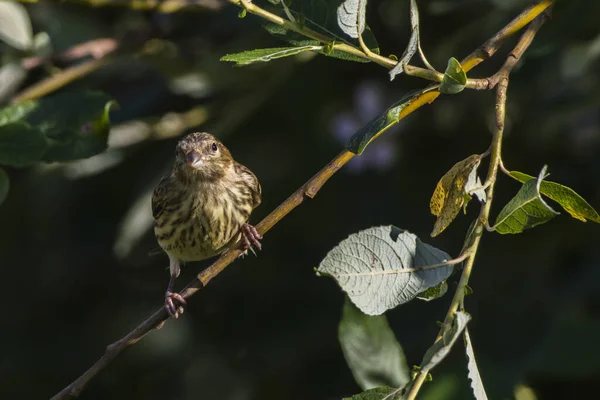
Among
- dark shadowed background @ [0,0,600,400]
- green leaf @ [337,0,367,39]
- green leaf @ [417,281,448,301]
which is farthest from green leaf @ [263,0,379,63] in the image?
dark shadowed background @ [0,0,600,400]

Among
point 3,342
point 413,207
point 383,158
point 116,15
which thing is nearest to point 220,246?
point 413,207

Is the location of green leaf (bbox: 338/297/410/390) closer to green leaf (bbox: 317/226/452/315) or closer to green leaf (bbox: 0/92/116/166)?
green leaf (bbox: 317/226/452/315)

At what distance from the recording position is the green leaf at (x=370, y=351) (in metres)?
3.14

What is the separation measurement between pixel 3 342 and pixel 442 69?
10.7 ft

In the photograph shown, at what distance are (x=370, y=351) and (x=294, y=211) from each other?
210 centimetres

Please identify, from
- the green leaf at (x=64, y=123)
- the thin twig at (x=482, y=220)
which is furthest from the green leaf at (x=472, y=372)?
the green leaf at (x=64, y=123)

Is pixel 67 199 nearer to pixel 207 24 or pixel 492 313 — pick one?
pixel 207 24

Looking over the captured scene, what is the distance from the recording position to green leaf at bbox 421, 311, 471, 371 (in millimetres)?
2174

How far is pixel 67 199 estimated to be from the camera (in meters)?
6.02

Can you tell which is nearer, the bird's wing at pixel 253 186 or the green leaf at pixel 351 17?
the green leaf at pixel 351 17

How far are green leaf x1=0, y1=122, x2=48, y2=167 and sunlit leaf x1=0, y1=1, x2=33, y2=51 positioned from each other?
1046mm

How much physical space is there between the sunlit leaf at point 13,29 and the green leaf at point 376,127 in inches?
96.5

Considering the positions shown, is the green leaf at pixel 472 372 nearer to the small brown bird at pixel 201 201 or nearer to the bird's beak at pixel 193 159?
the small brown bird at pixel 201 201

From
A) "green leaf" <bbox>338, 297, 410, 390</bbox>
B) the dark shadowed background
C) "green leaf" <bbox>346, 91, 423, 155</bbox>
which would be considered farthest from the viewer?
the dark shadowed background
